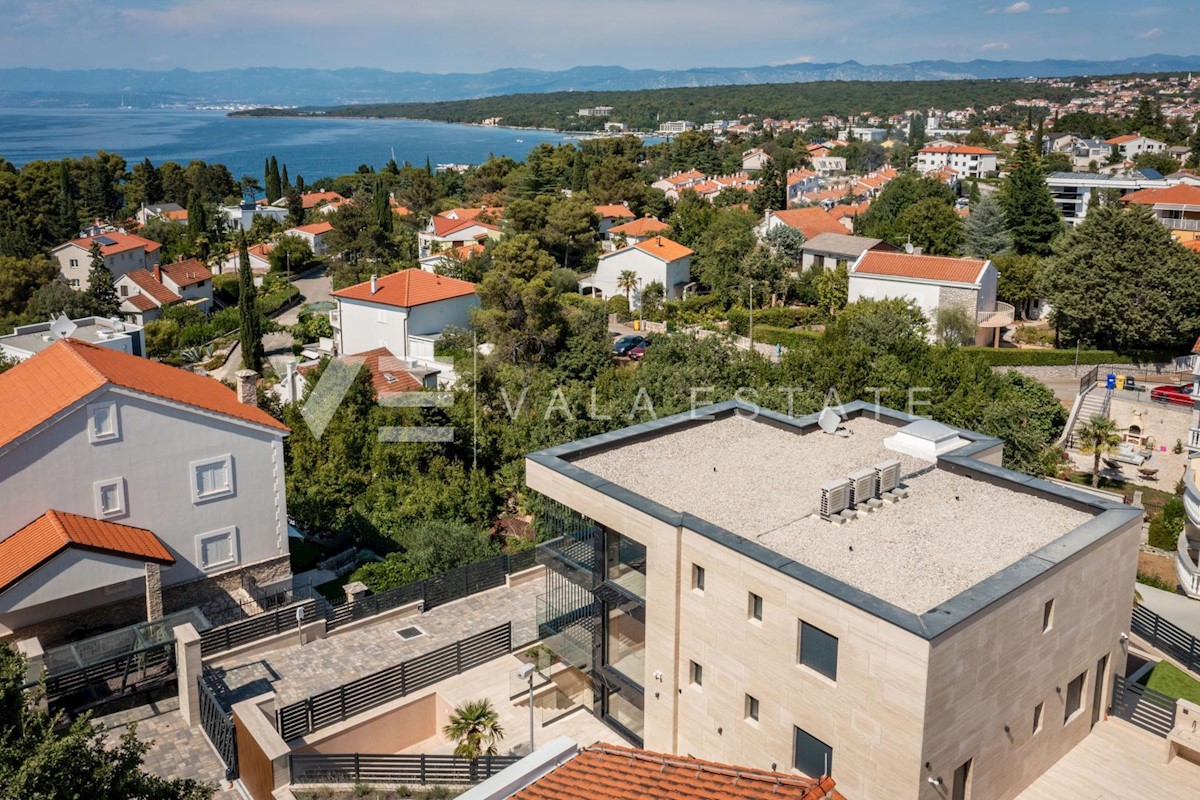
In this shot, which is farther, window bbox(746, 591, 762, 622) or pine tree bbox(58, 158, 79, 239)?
pine tree bbox(58, 158, 79, 239)

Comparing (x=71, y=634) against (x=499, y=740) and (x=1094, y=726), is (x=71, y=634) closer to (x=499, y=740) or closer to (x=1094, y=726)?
(x=499, y=740)

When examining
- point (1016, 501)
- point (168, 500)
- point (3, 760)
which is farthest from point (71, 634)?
point (1016, 501)

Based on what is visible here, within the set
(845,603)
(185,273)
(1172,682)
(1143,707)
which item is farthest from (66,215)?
(1143,707)

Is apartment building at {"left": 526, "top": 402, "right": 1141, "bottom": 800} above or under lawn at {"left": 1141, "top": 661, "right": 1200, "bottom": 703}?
above

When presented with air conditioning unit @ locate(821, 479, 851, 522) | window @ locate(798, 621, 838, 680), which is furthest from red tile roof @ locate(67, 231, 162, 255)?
window @ locate(798, 621, 838, 680)

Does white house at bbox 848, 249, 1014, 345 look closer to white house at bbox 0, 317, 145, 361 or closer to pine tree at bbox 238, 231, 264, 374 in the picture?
pine tree at bbox 238, 231, 264, 374

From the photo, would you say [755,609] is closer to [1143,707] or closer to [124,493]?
[1143,707]

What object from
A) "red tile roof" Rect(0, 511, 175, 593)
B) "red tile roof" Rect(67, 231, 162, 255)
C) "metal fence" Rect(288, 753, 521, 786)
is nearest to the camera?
"metal fence" Rect(288, 753, 521, 786)
